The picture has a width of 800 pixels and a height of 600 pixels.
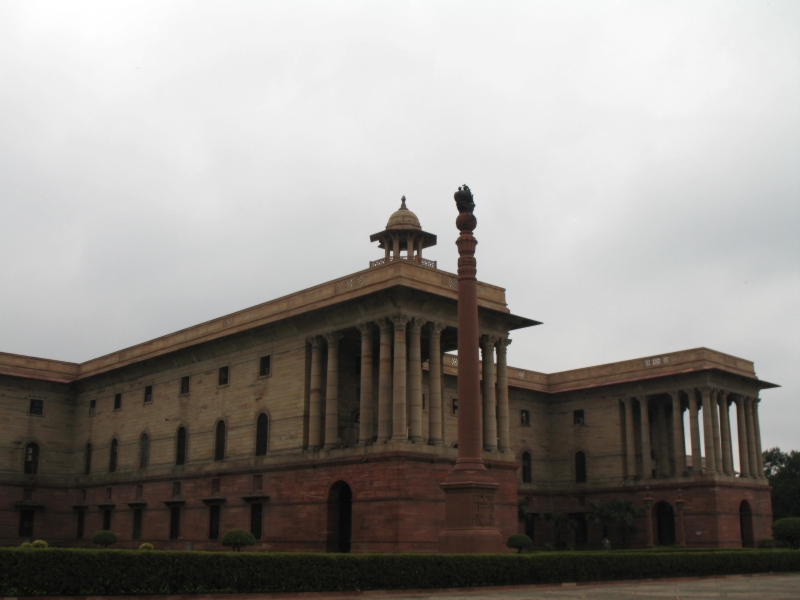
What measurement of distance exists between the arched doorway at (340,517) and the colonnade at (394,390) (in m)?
2.20

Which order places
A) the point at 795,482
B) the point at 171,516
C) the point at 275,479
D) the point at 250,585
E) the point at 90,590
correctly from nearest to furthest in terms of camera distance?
the point at 90,590 → the point at 250,585 → the point at 275,479 → the point at 171,516 → the point at 795,482

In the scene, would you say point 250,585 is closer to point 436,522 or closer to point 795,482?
point 436,522

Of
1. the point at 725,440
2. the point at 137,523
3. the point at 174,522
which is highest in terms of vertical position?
the point at 725,440

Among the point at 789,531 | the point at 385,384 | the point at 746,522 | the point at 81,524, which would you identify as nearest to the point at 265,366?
the point at 385,384

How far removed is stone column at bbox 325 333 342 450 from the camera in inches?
1615

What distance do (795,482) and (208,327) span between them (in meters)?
62.4

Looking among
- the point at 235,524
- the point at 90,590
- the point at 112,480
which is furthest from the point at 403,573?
the point at 112,480

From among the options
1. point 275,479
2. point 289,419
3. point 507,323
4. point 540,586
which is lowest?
point 540,586

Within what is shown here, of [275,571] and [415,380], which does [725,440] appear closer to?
[415,380]

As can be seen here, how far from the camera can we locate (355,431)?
142ft

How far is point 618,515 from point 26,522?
39885 mm

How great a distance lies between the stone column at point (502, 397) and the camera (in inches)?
1715

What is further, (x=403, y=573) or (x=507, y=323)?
(x=507, y=323)

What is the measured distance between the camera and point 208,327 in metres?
50.9
